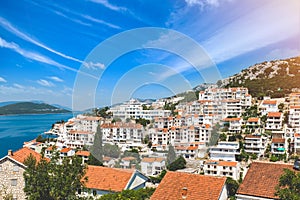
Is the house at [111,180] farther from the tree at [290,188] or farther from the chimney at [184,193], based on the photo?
the tree at [290,188]

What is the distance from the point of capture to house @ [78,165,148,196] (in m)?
6.03

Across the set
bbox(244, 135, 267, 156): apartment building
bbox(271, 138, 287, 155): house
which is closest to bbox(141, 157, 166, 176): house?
bbox(244, 135, 267, 156): apartment building

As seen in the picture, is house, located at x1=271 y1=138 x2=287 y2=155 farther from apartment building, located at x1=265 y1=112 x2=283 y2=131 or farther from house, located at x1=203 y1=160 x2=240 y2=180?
house, located at x1=203 y1=160 x2=240 y2=180

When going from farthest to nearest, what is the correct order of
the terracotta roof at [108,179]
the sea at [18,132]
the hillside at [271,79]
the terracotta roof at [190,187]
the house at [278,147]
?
1. the hillside at [271,79]
2. the sea at [18,132]
3. the house at [278,147]
4. the terracotta roof at [108,179]
5. the terracotta roof at [190,187]

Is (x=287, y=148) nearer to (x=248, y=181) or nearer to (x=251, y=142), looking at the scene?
(x=251, y=142)

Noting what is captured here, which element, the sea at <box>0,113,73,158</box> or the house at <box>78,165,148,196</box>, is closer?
the house at <box>78,165,148,196</box>

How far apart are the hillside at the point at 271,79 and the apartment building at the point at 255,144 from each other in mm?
11809

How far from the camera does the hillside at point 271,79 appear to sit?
1164 inches

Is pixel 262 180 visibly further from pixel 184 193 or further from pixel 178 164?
pixel 178 164

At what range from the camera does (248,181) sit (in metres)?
4.85

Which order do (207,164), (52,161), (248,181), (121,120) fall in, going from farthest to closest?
(121,120)
(207,164)
(248,181)
(52,161)

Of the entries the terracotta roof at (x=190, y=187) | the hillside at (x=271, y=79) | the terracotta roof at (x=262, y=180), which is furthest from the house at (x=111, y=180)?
the hillside at (x=271, y=79)

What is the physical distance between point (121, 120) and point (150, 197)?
10.8m

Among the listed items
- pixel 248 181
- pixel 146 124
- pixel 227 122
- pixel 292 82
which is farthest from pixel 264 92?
pixel 248 181
